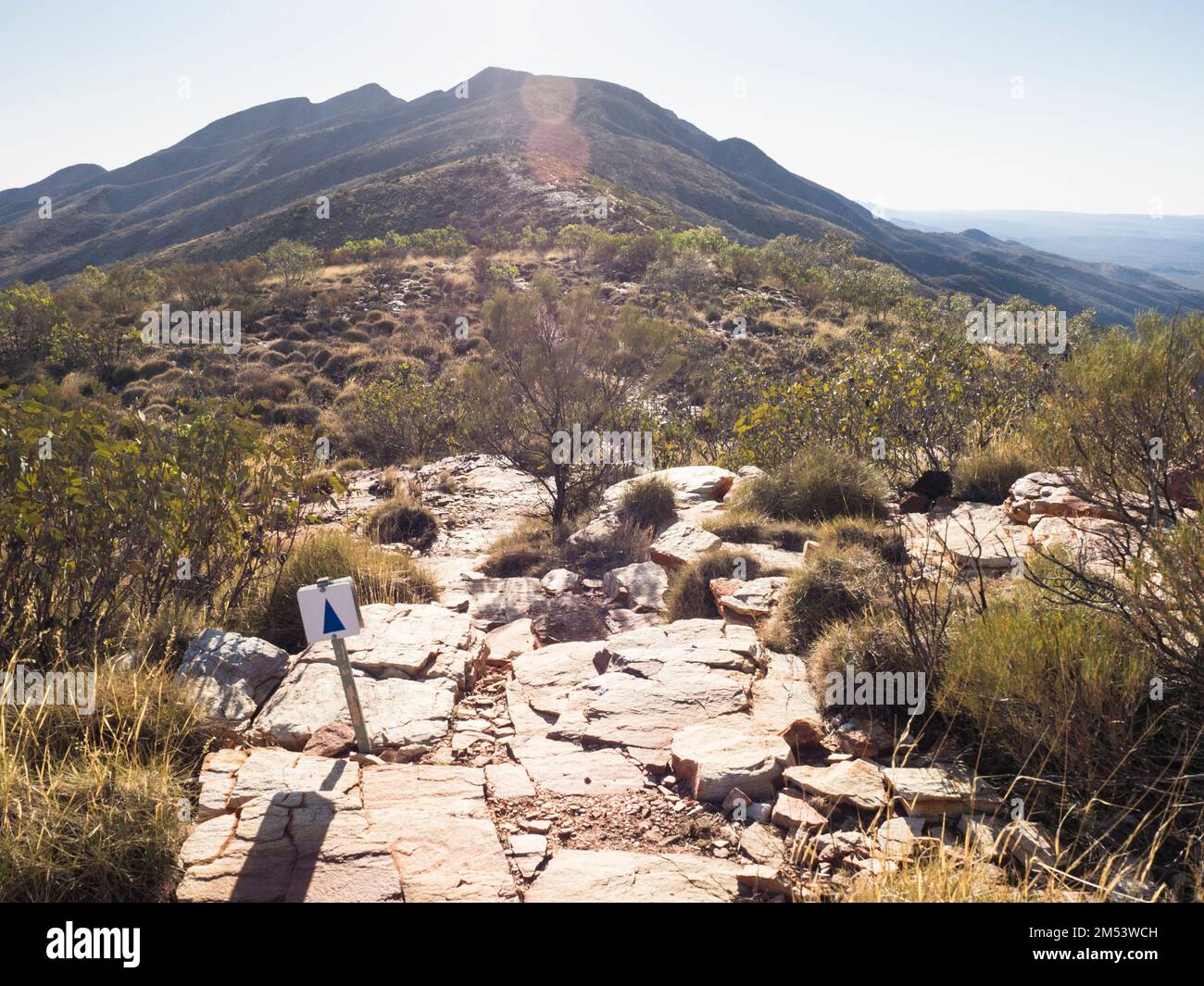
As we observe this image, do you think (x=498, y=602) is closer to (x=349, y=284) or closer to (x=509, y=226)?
(x=349, y=284)

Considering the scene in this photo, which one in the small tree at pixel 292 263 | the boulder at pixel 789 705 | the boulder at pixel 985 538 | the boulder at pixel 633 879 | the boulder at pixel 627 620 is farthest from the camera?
the small tree at pixel 292 263

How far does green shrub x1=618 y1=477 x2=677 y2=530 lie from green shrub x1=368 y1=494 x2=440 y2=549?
9.08 feet

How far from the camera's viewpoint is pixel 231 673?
13.4ft

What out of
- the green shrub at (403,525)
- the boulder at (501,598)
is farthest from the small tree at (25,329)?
the boulder at (501,598)

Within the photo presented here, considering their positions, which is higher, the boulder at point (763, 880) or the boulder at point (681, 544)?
the boulder at point (681, 544)

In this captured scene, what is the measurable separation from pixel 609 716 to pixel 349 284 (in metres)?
28.5

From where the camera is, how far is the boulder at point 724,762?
3238 mm

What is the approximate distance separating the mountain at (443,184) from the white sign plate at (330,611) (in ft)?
111

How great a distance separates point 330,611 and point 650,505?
17.3 ft

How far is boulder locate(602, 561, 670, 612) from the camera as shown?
6.15 meters

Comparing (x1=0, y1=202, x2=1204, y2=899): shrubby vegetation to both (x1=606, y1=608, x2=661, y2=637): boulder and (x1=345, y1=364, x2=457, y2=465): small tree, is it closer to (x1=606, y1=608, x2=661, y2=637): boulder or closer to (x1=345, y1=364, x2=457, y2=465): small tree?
(x1=345, y1=364, x2=457, y2=465): small tree

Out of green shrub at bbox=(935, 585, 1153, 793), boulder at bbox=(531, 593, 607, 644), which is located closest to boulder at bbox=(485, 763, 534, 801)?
green shrub at bbox=(935, 585, 1153, 793)

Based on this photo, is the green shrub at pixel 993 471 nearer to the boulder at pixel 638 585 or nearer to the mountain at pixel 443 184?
the boulder at pixel 638 585

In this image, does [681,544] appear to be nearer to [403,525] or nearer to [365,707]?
[365,707]
